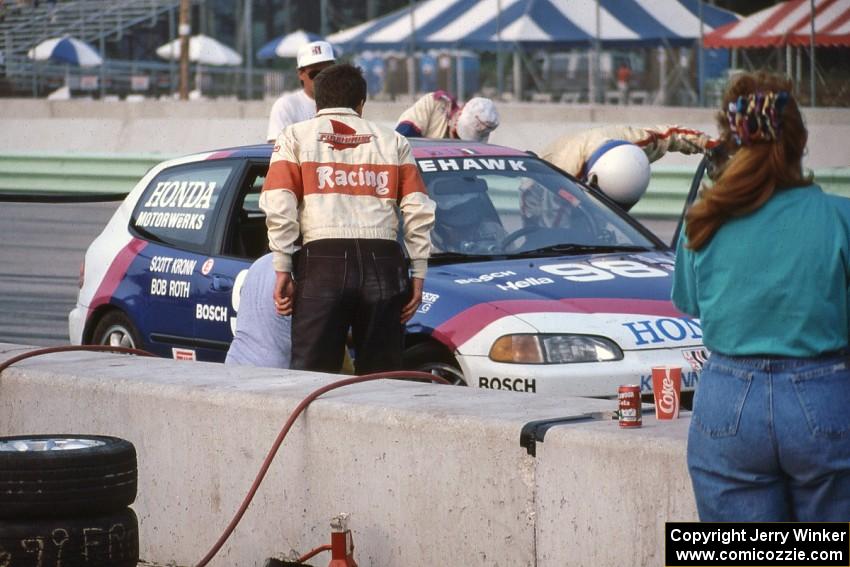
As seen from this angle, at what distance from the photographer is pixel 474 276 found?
7.12 meters

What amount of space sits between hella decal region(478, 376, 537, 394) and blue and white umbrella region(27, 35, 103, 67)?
31186mm

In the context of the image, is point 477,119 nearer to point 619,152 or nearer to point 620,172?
point 619,152

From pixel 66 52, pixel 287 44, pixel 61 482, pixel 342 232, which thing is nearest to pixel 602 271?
pixel 342 232

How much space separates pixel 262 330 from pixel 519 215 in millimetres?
1731

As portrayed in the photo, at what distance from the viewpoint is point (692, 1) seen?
26.9m

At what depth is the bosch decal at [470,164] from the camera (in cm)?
765

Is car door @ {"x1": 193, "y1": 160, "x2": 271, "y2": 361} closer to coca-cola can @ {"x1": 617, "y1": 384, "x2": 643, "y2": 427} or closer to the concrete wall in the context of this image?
coca-cola can @ {"x1": 617, "y1": 384, "x2": 643, "y2": 427}

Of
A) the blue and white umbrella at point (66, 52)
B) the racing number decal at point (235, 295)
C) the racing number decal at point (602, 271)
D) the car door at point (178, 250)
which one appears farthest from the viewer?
the blue and white umbrella at point (66, 52)

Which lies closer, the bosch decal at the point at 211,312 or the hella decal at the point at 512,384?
the hella decal at the point at 512,384

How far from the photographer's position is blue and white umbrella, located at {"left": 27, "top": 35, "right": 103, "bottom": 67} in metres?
36.7

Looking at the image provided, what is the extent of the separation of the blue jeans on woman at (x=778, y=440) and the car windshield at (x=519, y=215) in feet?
13.0

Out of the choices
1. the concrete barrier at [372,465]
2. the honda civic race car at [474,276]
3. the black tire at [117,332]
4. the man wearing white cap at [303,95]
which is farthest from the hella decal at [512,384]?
the man wearing white cap at [303,95]

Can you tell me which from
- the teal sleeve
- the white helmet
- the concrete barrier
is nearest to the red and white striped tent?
the white helmet

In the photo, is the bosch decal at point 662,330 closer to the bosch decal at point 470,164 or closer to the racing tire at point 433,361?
the racing tire at point 433,361
